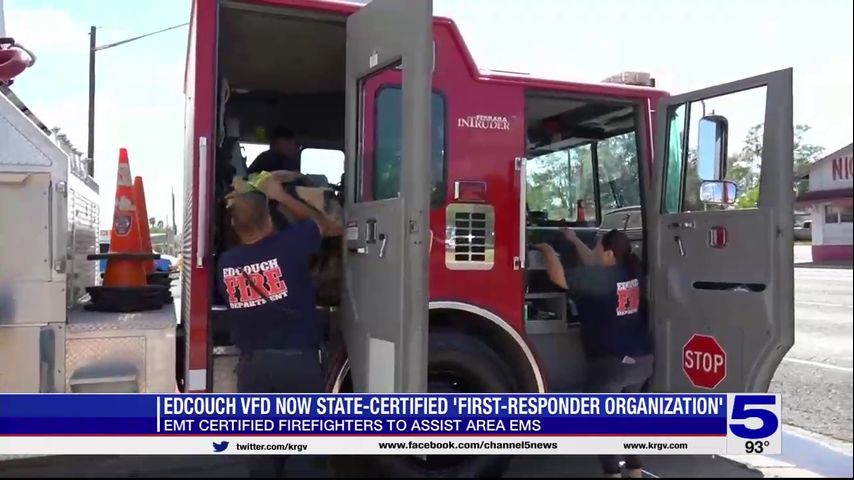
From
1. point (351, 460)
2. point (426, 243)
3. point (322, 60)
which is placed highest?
point (322, 60)

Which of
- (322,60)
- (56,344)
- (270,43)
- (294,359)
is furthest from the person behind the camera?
(322,60)

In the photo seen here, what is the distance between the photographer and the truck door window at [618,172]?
4375mm

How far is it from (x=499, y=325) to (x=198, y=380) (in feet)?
4.87

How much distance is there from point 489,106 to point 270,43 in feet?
4.65

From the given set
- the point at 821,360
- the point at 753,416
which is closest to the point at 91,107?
the point at 753,416

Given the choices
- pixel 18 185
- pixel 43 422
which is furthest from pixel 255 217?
pixel 43 422

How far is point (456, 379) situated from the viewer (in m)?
3.60

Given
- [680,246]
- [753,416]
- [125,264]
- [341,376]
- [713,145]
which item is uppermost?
[713,145]

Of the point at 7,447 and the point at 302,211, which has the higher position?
the point at 302,211

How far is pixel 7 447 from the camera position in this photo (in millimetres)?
2881

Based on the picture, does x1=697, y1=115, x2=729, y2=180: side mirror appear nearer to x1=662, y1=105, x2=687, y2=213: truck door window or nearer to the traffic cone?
x1=662, y1=105, x2=687, y2=213: truck door window

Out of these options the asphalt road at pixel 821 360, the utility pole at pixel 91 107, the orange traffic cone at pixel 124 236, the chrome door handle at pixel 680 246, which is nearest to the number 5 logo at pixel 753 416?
the asphalt road at pixel 821 360

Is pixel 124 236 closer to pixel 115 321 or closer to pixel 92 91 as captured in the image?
pixel 115 321

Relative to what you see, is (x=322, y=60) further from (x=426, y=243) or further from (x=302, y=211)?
(x=426, y=243)
